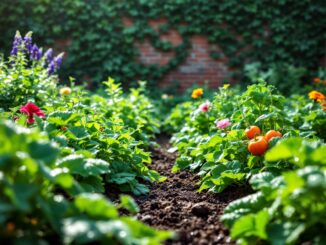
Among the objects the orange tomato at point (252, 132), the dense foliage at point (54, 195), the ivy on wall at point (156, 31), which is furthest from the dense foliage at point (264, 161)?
the ivy on wall at point (156, 31)

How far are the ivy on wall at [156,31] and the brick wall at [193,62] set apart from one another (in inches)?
3.3

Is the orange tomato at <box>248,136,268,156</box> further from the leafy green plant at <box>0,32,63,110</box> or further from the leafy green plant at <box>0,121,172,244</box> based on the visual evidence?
the leafy green plant at <box>0,32,63,110</box>

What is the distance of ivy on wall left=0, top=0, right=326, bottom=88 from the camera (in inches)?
273

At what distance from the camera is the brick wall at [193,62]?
7145mm

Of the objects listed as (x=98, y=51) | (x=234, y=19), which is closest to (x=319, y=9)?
(x=234, y=19)

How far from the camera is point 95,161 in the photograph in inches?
74.2

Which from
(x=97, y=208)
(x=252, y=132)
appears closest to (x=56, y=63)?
(x=252, y=132)

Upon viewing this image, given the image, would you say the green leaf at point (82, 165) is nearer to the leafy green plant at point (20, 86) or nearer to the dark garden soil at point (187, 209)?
the dark garden soil at point (187, 209)

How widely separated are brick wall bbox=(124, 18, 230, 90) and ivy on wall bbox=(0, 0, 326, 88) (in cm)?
8

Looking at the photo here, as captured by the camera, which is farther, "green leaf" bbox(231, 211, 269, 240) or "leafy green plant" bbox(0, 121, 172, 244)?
"green leaf" bbox(231, 211, 269, 240)

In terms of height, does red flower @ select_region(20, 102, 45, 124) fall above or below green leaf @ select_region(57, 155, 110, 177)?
above

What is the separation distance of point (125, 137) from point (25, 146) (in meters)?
1.41

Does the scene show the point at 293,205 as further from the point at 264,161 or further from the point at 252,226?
the point at 264,161

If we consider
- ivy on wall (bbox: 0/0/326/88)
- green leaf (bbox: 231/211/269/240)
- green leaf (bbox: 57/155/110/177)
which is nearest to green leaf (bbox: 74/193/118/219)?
green leaf (bbox: 57/155/110/177)
